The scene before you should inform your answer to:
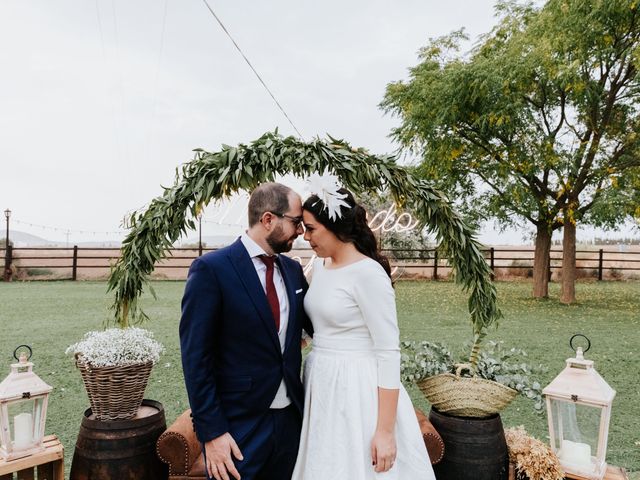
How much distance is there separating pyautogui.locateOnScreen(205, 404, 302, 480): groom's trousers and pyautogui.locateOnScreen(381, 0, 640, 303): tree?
10170mm

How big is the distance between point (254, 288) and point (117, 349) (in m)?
1.11

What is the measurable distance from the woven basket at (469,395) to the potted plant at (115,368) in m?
1.65

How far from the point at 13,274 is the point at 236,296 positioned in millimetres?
19339

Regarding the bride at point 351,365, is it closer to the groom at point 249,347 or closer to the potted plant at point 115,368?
the groom at point 249,347

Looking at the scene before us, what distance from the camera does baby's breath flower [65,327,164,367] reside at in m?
2.72

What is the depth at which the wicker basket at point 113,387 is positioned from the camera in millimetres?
2742

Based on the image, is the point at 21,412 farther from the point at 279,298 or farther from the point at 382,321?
the point at 382,321

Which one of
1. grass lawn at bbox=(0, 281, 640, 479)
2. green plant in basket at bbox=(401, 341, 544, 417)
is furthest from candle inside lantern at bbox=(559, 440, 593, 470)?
grass lawn at bbox=(0, 281, 640, 479)

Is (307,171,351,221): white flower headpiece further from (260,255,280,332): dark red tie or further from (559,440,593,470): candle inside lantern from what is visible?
(559,440,593,470): candle inside lantern

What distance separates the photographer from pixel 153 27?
8.65 meters

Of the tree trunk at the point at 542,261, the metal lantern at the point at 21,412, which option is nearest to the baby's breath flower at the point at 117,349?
the metal lantern at the point at 21,412

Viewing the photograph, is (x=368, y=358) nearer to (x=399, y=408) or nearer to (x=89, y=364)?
(x=399, y=408)

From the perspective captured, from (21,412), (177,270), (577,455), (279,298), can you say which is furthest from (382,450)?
(177,270)

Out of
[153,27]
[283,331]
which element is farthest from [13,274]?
[283,331]
